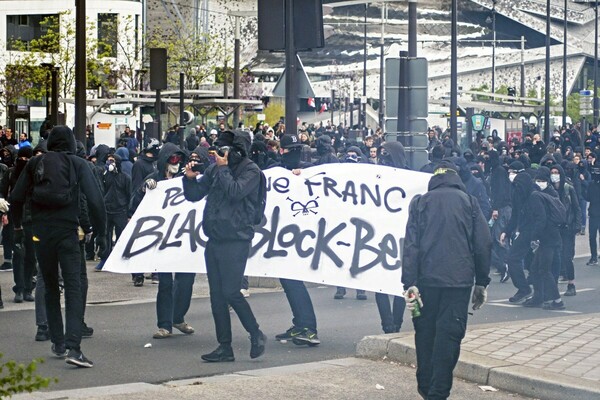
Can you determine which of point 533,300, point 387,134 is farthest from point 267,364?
point 387,134

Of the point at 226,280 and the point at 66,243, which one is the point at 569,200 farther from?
the point at 66,243

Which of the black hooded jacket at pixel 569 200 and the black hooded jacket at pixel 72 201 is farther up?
the black hooded jacket at pixel 72 201

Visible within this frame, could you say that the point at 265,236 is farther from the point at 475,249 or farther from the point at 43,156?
the point at 475,249

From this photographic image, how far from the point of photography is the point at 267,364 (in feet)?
35.1

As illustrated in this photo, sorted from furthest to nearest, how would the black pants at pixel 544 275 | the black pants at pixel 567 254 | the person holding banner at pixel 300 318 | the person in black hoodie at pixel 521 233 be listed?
the black pants at pixel 567 254, the person in black hoodie at pixel 521 233, the black pants at pixel 544 275, the person holding banner at pixel 300 318

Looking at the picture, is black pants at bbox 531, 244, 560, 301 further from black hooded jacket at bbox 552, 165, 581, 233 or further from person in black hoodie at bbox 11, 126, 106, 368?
person in black hoodie at bbox 11, 126, 106, 368

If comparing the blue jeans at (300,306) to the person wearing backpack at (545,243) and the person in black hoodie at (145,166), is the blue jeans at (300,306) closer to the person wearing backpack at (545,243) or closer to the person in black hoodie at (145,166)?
the person wearing backpack at (545,243)

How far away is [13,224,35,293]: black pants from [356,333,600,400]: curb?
5.09 meters

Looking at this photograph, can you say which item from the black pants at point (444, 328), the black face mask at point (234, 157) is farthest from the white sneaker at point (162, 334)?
the black pants at point (444, 328)

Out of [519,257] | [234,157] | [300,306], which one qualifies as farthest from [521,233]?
[234,157]

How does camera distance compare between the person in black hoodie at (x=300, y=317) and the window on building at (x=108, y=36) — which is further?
the window on building at (x=108, y=36)

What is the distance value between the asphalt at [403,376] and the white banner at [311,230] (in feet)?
4.20

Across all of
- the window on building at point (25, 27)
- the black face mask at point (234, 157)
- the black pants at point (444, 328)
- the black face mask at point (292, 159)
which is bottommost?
the black pants at point (444, 328)

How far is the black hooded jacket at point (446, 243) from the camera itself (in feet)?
27.8
